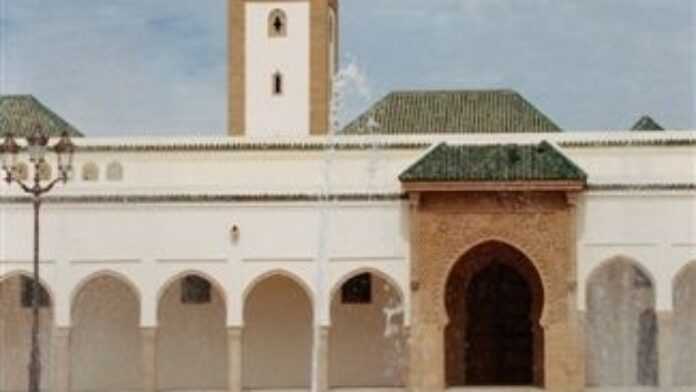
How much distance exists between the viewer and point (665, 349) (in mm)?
22781

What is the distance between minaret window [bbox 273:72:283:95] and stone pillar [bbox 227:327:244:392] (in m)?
6.33

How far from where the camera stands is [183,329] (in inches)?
965

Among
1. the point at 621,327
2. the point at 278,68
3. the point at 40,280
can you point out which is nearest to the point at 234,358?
the point at 40,280

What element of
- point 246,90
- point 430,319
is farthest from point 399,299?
point 246,90

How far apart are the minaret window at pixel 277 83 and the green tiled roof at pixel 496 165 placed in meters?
5.62

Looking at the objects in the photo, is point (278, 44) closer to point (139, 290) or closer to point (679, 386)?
point (139, 290)

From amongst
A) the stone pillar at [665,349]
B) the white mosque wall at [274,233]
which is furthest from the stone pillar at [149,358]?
the stone pillar at [665,349]

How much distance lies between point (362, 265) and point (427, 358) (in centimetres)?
155

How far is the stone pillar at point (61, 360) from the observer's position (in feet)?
75.0

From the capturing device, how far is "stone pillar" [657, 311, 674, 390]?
22.6 metres

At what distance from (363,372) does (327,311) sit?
1.78m

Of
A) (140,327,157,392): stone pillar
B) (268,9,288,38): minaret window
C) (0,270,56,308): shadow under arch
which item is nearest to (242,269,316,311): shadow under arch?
(140,327,157,392): stone pillar

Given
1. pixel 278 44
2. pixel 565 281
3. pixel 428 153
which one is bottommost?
pixel 565 281

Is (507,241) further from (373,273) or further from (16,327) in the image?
(16,327)
